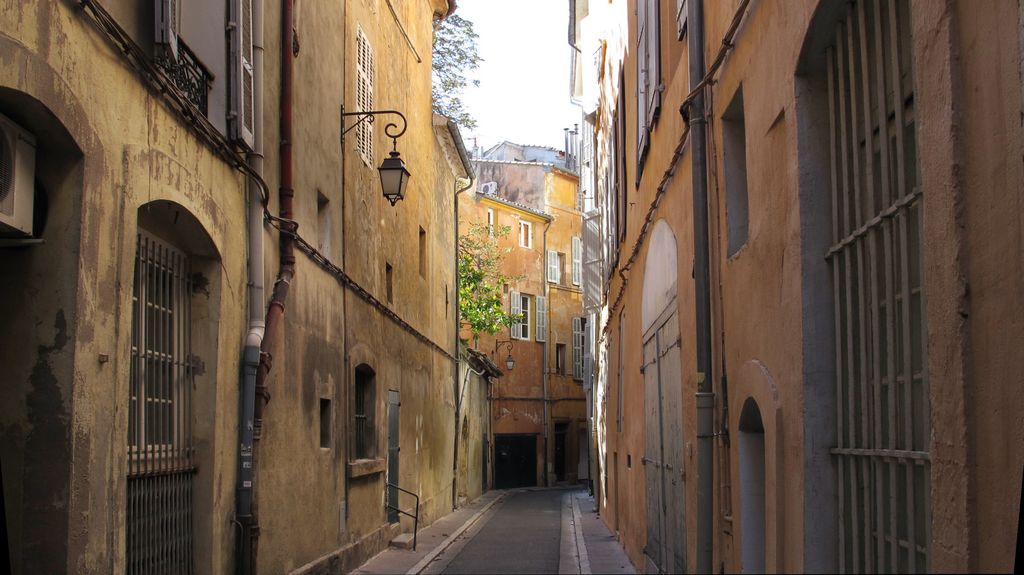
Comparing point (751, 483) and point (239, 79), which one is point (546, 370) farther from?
point (751, 483)

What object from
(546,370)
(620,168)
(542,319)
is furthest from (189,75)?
(542,319)

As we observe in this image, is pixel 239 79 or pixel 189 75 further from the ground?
pixel 239 79

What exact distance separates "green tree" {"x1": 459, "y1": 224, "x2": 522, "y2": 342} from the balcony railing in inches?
982

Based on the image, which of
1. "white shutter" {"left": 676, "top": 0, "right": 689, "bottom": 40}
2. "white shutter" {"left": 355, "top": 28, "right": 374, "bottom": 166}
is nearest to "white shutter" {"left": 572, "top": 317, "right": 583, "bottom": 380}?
"white shutter" {"left": 355, "top": 28, "right": 374, "bottom": 166}

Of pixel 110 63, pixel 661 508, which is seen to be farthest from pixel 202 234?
pixel 661 508

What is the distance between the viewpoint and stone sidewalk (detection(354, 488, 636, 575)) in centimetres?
1370

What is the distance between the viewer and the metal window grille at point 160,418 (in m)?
7.00

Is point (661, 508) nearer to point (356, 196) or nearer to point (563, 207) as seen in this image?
point (356, 196)

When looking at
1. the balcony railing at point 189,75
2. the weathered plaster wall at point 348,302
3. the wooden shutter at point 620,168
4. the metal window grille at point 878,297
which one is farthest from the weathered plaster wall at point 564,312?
the metal window grille at point 878,297

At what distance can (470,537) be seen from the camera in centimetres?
1923

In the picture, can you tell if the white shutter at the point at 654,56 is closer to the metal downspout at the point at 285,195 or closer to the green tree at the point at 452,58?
the metal downspout at the point at 285,195

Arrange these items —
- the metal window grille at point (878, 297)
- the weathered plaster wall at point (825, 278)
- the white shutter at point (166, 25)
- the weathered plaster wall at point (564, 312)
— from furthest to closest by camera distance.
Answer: the weathered plaster wall at point (564, 312), the white shutter at point (166, 25), the metal window grille at point (878, 297), the weathered plaster wall at point (825, 278)

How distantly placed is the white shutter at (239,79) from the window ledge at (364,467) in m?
5.41

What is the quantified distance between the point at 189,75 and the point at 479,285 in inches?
1076
